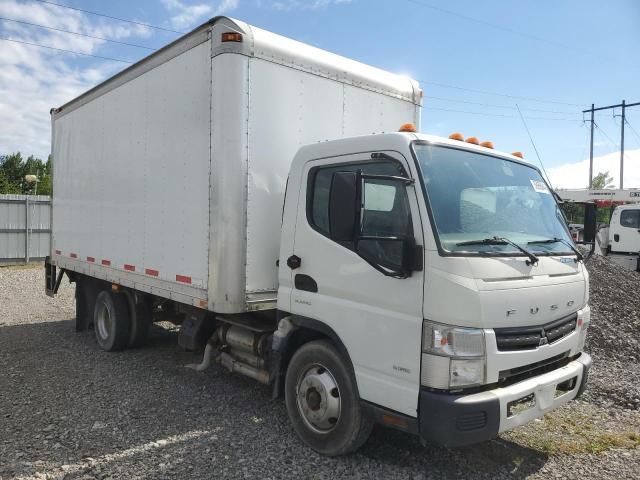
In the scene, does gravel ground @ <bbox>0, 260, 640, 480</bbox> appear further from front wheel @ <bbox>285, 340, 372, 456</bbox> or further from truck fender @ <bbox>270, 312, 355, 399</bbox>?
truck fender @ <bbox>270, 312, 355, 399</bbox>

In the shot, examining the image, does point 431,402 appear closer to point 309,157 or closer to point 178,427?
point 309,157

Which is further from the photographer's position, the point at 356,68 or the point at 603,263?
the point at 603,263

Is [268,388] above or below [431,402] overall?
below

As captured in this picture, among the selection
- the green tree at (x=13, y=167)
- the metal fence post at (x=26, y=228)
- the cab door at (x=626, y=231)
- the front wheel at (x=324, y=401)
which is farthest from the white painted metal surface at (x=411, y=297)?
the green tree at (x=13, y=167)

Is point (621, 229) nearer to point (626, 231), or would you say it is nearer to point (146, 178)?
point (626, 231)

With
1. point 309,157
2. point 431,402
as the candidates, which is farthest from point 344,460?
point 309,157

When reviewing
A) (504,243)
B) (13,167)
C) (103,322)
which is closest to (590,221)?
(504,243)

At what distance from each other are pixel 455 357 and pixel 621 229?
16479 millimetres

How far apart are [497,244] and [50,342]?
6.80 metres

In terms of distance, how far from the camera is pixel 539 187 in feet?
13.6

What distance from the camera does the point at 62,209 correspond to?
310 inches

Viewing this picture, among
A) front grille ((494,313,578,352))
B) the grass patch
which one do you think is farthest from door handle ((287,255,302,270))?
the grass patch

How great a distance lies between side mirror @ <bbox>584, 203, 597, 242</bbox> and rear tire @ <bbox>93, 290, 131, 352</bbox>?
5570mm

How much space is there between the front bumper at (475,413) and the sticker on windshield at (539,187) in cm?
159
